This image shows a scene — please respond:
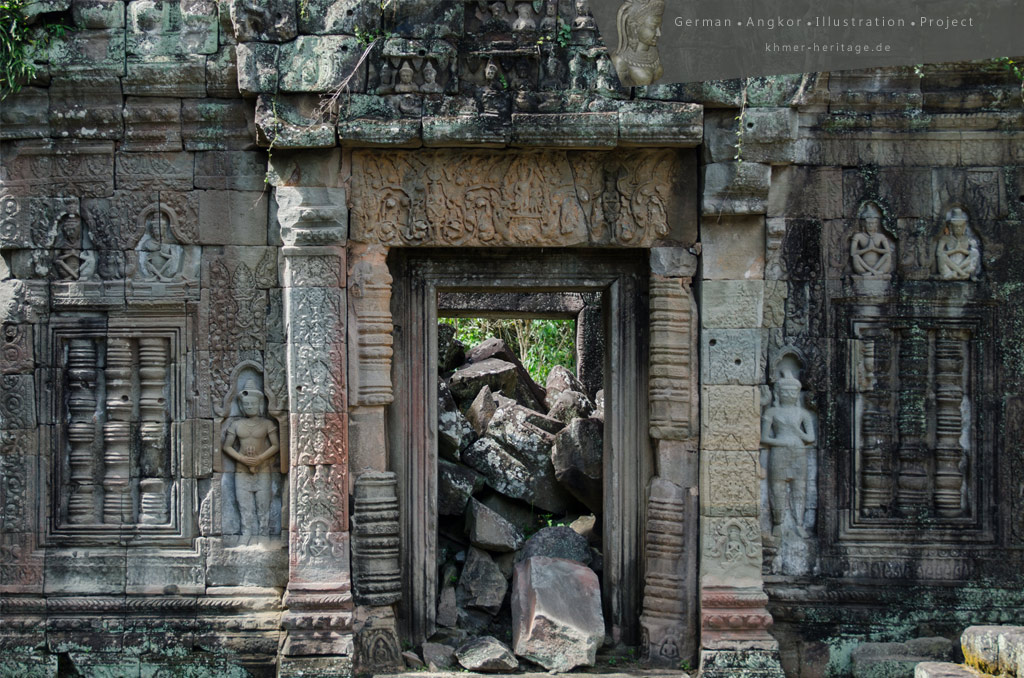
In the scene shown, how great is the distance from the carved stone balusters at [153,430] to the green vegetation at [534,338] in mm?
5795

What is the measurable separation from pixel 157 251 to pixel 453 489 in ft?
8.40

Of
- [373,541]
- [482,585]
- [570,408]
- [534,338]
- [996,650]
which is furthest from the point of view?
[534,338]

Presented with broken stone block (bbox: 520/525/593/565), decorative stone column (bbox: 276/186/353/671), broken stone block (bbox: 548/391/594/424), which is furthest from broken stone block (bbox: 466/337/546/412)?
decorative stone column (bbox: 276/186/353/671)

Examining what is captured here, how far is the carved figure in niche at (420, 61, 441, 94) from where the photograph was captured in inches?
261

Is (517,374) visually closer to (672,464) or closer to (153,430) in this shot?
(672,464)

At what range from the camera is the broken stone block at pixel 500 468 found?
8547mm

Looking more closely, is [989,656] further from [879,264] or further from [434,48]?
[434,48]

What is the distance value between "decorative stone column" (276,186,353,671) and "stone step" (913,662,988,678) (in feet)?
10.3

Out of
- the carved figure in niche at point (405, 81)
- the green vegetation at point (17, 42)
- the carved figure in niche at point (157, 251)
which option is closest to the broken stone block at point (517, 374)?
the carved figure in niche at point (157, 251)

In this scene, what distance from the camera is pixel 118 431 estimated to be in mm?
7090

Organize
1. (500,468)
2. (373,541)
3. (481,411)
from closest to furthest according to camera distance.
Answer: (373,541) → (500,468) → (481,411)

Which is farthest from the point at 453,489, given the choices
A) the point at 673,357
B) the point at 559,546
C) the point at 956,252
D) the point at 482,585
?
the point at 956,252
